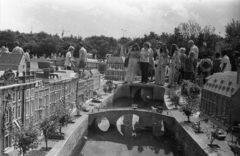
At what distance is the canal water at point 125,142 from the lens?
1706 inches

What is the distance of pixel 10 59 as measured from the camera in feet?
143

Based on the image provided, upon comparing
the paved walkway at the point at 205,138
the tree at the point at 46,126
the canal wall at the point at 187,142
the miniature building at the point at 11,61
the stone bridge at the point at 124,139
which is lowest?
the stone bridge at the point at 124,139

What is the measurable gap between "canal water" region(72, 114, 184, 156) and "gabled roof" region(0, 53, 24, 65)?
15.6 m

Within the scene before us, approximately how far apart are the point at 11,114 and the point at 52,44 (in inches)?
4130

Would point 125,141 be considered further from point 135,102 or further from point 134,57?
point 134,57

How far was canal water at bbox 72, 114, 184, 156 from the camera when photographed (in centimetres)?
4333

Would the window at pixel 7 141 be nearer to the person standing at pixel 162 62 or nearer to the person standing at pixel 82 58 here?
the person standing at pixel 82 58

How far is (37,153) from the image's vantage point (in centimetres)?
3098

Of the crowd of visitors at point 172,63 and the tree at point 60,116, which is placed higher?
the crowd of visitors at point 172,63

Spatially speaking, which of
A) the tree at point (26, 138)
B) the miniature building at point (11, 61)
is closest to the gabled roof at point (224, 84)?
the tree at point (26, 138)

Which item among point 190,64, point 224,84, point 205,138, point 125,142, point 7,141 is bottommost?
point 125,142

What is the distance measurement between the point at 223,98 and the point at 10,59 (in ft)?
108

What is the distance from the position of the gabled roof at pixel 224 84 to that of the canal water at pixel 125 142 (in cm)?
1111

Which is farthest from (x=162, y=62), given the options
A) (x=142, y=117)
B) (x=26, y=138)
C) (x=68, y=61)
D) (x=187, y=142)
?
(x=26, y=138)
